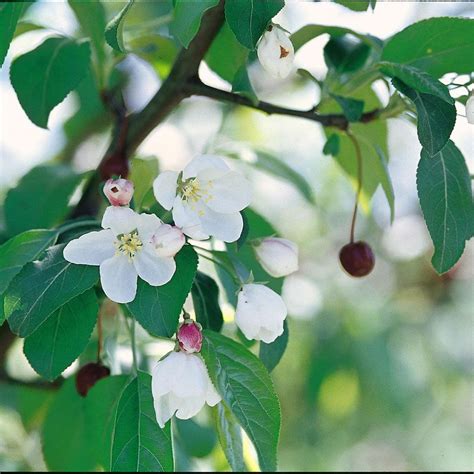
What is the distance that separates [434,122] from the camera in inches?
37.2

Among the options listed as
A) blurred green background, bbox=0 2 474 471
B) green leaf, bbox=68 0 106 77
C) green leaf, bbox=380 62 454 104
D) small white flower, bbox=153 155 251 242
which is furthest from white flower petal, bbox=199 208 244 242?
blurred green background, bbox=0 2 474 471

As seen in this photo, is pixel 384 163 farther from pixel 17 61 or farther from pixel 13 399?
pixel 13 399

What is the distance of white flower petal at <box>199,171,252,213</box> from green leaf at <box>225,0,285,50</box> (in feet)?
0.42

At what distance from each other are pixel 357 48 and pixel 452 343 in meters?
1.80

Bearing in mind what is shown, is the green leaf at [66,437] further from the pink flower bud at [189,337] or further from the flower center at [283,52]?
the flower center at [283,52]

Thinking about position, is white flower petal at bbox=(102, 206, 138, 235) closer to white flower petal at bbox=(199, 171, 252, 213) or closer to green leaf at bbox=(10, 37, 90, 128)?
white flower petal at bbox=(199, 171, 252, 213)

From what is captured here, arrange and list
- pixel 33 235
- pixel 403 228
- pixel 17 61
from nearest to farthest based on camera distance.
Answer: pixel 33 235, pixel 17 61, pixel 403 228

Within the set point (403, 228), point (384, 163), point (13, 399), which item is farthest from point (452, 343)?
point (384, 163)

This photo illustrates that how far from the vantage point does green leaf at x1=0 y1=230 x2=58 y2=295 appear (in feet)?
3.31

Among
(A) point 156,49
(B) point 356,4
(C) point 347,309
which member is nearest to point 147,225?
(B) point 356,4

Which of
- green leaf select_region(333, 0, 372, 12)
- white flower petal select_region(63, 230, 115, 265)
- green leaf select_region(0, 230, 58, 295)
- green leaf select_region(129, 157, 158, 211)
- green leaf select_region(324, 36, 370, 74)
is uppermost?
green leaf select_region(333, 0, 372, 12)

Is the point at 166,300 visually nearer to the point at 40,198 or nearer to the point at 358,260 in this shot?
the point at 358,260

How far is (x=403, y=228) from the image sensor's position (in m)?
2.87

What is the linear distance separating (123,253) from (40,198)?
518 mm
